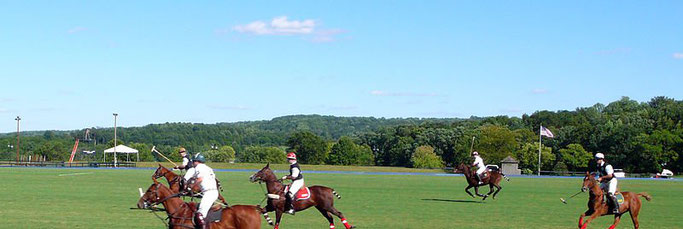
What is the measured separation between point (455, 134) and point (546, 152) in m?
22.7

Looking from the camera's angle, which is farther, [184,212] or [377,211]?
[377,211]

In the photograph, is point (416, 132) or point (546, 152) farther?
point (416, 132)

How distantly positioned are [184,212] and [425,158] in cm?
8382

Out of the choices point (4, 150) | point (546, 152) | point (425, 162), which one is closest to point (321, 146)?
point (425, 162)

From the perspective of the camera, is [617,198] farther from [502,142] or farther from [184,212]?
[502,142]

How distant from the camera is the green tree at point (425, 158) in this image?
92.6 m

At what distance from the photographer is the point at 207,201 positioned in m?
12.0

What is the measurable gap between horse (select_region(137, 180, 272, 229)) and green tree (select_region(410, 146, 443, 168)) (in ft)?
261

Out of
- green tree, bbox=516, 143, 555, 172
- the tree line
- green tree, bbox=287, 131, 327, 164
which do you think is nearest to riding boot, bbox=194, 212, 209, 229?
the tree line

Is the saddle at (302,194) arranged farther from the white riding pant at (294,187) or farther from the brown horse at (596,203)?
the brown horse at (596,203)

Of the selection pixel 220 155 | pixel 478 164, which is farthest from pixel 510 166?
pixel 220 155

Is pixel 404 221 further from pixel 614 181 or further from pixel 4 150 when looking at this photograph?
pixel 4 150

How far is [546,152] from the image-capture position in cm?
8225

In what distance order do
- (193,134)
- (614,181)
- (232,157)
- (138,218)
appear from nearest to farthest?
(614,181) → (138,218) → (232,157) → (193,134)
